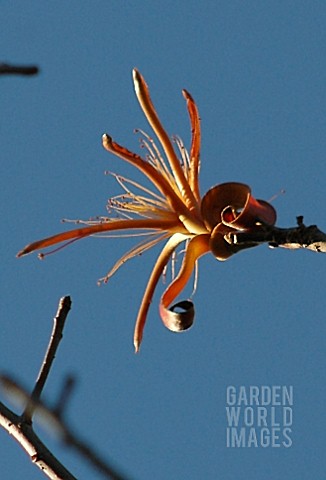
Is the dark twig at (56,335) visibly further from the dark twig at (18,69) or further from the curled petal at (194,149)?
the curled petal at (194,149)

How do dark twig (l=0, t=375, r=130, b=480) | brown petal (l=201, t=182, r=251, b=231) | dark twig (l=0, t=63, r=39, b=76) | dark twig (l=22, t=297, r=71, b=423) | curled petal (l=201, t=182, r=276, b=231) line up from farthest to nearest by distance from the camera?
brown petal (l=201, t=182, r=251, b=231) < curled petal (l=201, t=182, r=276, b=231) < dark twig (l=22, t=297, r=71, b=423) < dark twig (l=0, t=63, r=39, b=76) < dark twig (l=0, t=375, r=130, b=480)

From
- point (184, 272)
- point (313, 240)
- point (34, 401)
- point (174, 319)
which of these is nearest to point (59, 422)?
point (34, 401)

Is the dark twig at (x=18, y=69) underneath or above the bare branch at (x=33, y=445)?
above

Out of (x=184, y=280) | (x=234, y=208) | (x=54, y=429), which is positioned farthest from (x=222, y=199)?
(x=54, y=429)

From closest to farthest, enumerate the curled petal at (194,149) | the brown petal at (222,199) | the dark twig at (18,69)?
the dark twig at (18,69)
the brown petal at (222,199)
the curled petal at (194,149)

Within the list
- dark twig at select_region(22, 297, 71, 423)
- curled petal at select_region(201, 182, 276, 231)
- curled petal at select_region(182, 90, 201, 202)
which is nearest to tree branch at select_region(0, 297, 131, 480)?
dark twig at select_region(22, 297, 71, 423)

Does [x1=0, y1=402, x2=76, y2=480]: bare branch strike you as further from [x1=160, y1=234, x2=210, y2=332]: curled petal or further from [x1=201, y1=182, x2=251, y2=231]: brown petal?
[x1=201, y1=182, x2=251, y2=231]: brown petal

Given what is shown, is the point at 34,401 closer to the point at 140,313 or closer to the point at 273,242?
the point at 273,242

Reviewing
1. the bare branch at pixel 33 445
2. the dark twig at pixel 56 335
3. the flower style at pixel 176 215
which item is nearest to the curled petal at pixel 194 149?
the flower style at pixel 176 215
